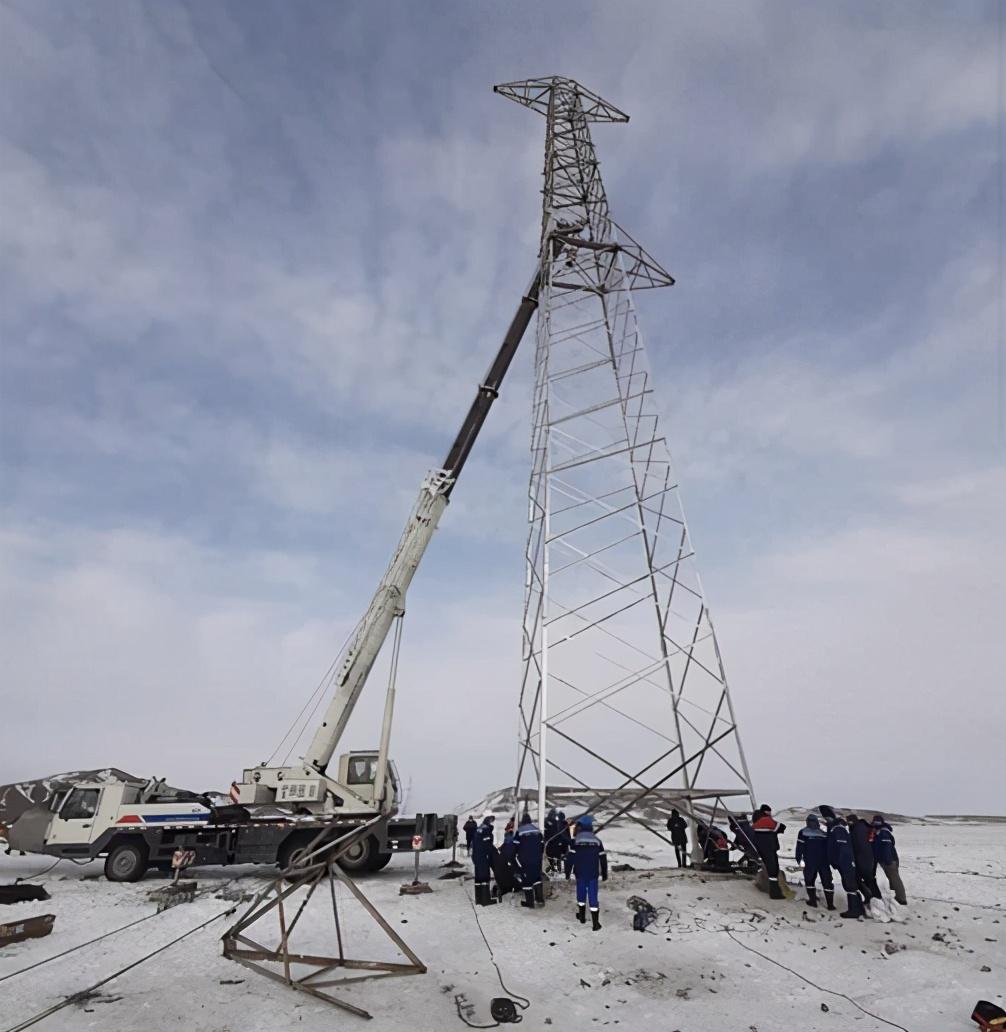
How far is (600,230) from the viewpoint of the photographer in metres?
19.4

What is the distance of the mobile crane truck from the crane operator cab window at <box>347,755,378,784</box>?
0.03 m

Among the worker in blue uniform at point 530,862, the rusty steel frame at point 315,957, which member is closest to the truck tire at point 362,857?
the worker in blue uniform at point 530,862

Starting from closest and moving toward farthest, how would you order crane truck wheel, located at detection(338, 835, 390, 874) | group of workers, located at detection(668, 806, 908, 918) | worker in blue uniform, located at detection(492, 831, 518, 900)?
group of workers, located at detection(668, 806, 908, 918) < worker in blue uniform, located at detection(492, 831, 518, 900) < crane truck wheel, located at detection(338, 835, 390, 874)

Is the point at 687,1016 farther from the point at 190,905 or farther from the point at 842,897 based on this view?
the point at 190,905

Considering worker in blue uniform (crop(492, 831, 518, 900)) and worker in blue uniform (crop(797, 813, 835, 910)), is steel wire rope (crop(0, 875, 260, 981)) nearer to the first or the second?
worker in blue uniform (crop(492, 831, 518, 900))

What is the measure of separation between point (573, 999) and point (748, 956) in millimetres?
2709

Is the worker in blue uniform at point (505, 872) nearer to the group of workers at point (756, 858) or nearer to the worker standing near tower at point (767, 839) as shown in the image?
the group of workers at point (756, 858)

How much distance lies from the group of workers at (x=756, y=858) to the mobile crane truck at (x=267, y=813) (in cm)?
390

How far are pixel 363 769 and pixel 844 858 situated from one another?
11.4m

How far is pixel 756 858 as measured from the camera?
12.9 metres

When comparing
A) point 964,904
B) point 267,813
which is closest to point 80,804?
point 267,813

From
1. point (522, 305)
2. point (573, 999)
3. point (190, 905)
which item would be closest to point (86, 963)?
point (190, 905)

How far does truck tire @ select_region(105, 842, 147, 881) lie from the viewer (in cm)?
1556

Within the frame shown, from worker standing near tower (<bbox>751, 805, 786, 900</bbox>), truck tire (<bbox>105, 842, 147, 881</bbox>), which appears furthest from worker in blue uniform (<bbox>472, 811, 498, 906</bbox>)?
truck tire (<bbox>105, 842, 147, 881</bbox>)
